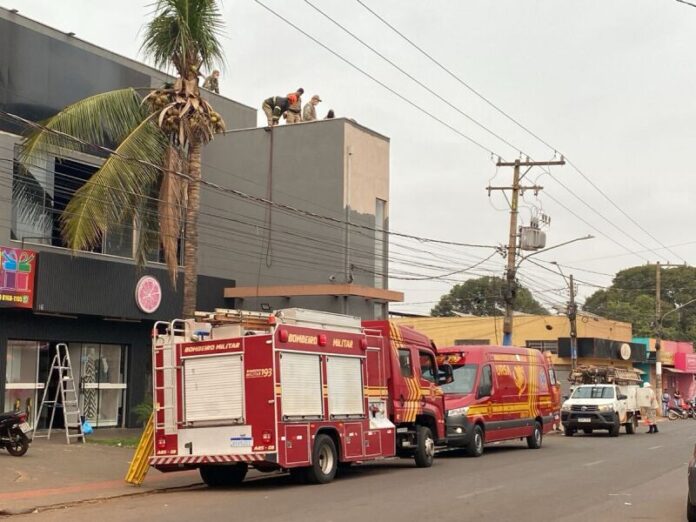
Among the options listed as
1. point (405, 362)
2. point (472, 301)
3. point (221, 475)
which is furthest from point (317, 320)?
point (472, 301)

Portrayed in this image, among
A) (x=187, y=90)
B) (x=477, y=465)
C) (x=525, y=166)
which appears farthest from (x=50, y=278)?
(x=525, y=166)

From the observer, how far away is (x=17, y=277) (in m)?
21.5

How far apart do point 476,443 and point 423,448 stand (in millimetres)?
3426

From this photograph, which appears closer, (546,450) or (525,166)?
(546,450)

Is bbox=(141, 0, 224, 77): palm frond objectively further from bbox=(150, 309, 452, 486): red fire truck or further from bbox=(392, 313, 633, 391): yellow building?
bbox=(392, 313, 633, 391): yellow building

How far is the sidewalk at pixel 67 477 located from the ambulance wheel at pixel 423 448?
451 centimetres

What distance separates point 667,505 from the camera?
42.0 ft

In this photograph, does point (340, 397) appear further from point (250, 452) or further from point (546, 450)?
point (546, 450)

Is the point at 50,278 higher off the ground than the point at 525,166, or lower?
lower

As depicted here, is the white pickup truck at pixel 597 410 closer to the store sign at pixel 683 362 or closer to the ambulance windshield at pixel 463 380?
the ambulance windshield at pixel 463 380

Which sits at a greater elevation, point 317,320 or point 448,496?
point 317,320

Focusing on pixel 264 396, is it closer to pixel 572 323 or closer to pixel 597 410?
pixel 597 410

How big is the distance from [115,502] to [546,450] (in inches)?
554

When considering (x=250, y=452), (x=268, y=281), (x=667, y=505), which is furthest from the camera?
(x=268, y=281)
